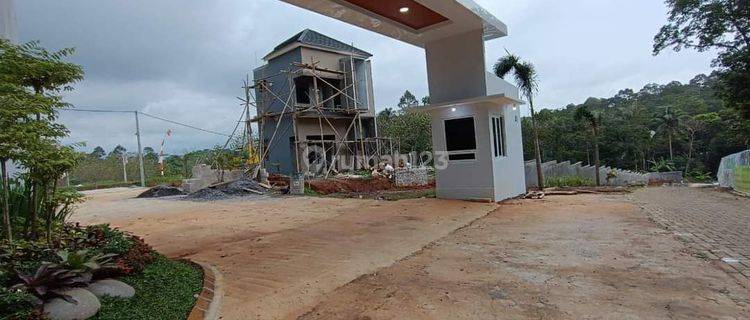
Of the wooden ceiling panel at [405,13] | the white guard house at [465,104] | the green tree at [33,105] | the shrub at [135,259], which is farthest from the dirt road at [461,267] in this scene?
the wooden ceiling panel at [405,13]

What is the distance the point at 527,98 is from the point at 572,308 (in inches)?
517

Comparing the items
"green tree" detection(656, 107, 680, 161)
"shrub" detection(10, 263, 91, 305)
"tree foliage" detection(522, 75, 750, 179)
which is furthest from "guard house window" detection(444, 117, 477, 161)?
"green tree" detection(656, 107, 680, 161)

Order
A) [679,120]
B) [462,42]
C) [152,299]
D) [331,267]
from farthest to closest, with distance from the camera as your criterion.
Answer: [679,120]
[462,42]
[331,267]
[152,299]

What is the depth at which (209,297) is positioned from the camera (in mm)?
3322

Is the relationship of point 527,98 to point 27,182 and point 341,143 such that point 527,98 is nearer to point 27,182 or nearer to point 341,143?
point 341,143

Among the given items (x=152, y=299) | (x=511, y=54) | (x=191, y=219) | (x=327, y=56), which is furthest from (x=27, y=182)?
(x=327, y=56)

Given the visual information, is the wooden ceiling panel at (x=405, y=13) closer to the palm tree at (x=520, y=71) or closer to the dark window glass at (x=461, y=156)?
the dark window glass at (x=461, y=156)

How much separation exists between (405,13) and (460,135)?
3.47 metres

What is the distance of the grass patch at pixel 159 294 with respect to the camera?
2.78 m

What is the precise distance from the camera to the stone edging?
2.94 meters

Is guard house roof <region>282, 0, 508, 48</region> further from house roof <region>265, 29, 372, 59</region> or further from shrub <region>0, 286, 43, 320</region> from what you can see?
house roof <region>265, 29, 372, 59</region>

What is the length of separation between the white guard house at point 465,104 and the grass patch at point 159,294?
643 cm

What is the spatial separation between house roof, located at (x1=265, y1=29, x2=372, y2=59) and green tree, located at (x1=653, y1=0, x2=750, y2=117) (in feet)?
43.8

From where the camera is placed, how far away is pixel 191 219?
8617mm
